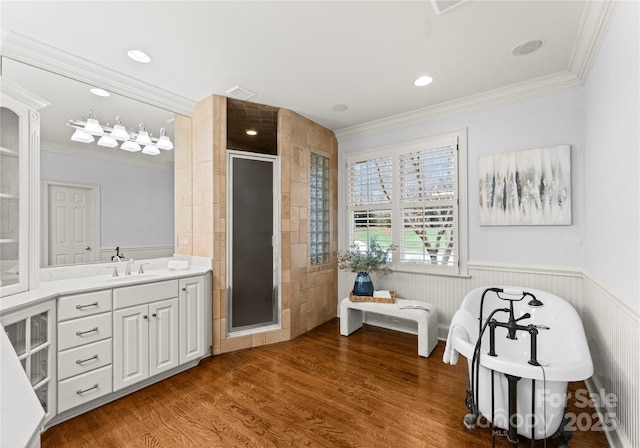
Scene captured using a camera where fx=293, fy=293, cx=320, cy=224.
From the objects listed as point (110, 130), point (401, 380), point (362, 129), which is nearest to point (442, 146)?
point (362, 129)

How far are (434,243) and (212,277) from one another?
8.23ft

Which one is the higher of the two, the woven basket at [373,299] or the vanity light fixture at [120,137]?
the vanity light fixture at [120,137]

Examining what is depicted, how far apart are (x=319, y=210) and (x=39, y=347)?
2.91m

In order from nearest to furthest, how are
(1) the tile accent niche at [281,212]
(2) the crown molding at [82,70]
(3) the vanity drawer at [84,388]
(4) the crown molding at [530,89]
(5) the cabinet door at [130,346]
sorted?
(4) the crown molding at [530,89] < (3) the vanity drawer at [84,388] < (2) the crown molding at [82,70] < (5) the cabinet door at [130,346] < (1) the tile accent niche at [281,212]

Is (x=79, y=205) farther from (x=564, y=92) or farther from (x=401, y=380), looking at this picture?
(x=564, y=92)

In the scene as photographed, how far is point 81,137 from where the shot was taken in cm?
251

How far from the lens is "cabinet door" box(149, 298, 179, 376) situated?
8.00 feet

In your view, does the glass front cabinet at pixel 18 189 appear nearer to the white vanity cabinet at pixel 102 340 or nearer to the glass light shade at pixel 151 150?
the white vanity cabinet at pixel 102 340

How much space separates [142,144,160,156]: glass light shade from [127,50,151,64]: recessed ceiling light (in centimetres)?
83

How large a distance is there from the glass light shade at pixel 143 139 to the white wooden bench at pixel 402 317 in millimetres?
2772

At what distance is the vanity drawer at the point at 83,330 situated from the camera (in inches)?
78.5

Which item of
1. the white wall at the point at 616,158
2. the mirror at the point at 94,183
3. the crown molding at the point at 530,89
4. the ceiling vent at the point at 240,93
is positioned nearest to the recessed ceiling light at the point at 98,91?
the mirror at the point at 94,183

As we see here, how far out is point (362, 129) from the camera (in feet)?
13.0

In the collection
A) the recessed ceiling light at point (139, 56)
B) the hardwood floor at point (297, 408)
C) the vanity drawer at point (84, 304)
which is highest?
the recessed ceiling light at point (139, 56)
